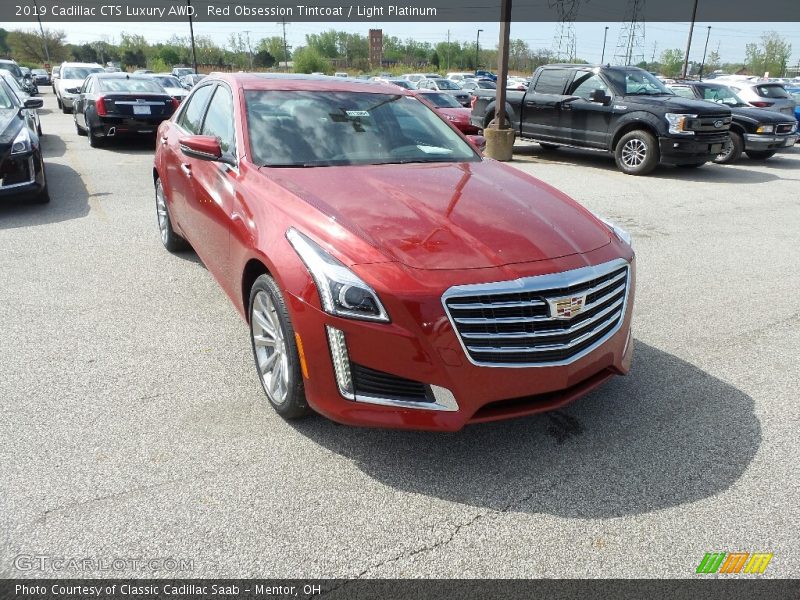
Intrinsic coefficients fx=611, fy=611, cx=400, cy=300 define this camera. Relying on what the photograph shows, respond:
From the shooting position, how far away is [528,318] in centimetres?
260

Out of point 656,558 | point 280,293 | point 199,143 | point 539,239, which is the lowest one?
point 656,558

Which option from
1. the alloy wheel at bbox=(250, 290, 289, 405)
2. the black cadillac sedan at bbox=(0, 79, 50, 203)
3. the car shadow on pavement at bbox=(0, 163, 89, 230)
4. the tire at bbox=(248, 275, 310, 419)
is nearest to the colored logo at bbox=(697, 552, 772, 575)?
the tire at bbox=(248, 275, 310, 419)

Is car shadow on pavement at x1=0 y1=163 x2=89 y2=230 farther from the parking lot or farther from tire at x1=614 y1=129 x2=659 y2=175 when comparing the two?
tire at x1=614 y1=129 x2=659 y2=175

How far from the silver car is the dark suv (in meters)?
3.65

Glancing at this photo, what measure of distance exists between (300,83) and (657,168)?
33.8 feet

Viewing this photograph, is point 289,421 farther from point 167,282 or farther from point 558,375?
point 167,282

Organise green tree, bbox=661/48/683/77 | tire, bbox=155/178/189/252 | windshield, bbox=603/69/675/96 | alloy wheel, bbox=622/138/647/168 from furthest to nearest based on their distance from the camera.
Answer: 1. green tree, bbox=661/48/683/77
2. windshield, bbox=603/69/675/96
3. alloy wheel, bbox=622/138/647/168
4. tire, bbox=155/178/189/252

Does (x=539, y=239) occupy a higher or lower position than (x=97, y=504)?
higher

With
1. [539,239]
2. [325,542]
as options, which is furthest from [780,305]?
[325,542]

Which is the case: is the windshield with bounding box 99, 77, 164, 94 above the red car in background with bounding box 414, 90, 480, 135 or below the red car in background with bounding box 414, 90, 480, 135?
above

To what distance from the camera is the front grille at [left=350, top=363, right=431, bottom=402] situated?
101 inches

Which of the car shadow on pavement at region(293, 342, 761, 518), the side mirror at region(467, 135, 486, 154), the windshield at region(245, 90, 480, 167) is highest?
the windshield at region(245, 90, 480, 167)

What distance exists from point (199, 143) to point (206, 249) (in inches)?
30.1

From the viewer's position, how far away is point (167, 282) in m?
5.11
